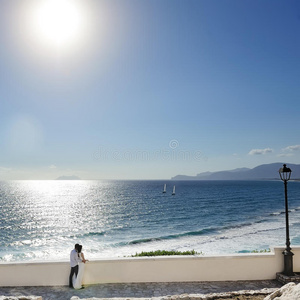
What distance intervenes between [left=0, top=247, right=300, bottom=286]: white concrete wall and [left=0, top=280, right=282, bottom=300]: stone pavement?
0.16 metres

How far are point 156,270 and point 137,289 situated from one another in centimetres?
77

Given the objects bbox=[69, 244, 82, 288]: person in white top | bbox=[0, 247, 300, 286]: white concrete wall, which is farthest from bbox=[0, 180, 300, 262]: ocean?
bbox=[69, 244, 82, 288]: person in white top

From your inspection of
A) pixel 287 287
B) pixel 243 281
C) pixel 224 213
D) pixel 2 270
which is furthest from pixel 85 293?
pixel 224 213

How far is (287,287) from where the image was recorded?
5215 millimetres

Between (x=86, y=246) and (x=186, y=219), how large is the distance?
803 inches

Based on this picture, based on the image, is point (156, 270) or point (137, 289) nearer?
point (137, 289)

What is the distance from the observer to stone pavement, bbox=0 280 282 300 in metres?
7.31

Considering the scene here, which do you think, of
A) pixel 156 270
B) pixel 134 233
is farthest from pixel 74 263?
pixel 134 233

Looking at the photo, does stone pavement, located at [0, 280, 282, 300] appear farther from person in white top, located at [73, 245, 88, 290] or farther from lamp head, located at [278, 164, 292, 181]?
lamp head, located at [278, 164, 292, 181]

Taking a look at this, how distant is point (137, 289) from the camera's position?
7562mm

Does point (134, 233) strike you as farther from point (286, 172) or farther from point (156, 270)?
point (286, 172)

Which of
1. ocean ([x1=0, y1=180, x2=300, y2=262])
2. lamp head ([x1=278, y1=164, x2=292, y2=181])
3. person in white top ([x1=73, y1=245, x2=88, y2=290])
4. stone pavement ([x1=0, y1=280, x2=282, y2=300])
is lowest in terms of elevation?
ocean ([x1=0, y1=180, x2=300, y2=262])

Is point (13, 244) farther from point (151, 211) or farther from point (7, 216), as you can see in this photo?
point (151, 211)

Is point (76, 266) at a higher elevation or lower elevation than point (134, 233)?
higher
